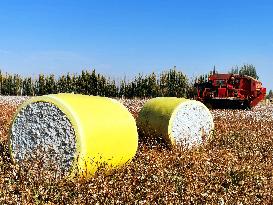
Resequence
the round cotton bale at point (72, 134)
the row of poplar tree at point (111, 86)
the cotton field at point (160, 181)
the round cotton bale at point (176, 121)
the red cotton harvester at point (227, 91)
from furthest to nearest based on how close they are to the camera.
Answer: the row of poplar tree at point (111, 86) < the red cotton harvester at point (227, 91) < the round cotton bale at point (176, 121) < the round cotton bale at point (72, 134) < the cotton field at point (160, 181)

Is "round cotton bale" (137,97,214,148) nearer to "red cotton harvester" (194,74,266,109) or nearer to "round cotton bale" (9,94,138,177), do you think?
"round cotton bale" (9,94,138,177)

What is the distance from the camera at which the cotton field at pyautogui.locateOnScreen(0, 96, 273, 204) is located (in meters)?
5.43

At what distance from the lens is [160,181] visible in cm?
630

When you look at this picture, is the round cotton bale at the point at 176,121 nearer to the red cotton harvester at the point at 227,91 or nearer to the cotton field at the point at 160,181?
the cotton field at the point at 160,181

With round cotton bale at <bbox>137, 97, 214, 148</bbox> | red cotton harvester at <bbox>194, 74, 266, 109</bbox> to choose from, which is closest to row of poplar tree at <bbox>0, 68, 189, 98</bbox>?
red cotton harvester at <bbox>194, 74, 266, 109</bbox>

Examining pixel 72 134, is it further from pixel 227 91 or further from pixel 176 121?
pixel 227 91

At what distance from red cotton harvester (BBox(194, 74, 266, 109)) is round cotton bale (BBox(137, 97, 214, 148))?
44.5ft

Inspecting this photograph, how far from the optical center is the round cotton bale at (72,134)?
6340 millimetres

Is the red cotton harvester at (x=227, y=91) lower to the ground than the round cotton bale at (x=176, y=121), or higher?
higher

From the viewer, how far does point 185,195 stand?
19.1 ft

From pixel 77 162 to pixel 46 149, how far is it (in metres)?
0.59

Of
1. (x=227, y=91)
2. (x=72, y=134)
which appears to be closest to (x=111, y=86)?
(x=227, y=91)

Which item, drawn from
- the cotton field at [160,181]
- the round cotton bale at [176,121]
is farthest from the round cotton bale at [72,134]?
the round cotton bale at [176,121]

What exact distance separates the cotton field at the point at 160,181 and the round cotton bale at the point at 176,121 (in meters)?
0.34
